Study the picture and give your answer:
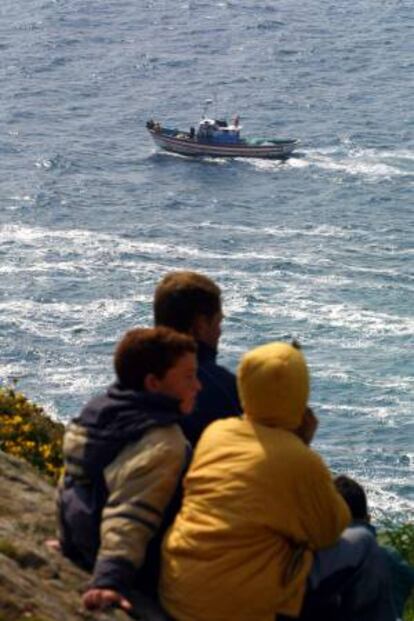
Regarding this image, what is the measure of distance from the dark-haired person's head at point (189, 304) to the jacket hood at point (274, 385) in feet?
3.35

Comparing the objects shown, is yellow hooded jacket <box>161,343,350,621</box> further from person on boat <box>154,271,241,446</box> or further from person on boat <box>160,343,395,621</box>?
person on boat <box>154,271,241,446</box>

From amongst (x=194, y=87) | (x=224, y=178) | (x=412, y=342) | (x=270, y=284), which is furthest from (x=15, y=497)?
(x=194, y=87)

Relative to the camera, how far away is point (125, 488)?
9297mm

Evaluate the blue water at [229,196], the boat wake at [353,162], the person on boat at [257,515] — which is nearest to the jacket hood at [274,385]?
the person on boat at [257,515]

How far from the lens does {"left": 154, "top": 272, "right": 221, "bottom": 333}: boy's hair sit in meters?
10.2

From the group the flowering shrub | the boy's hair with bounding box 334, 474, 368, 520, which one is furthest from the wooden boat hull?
the boy's hair with bounding box 334, 474, 368, 520

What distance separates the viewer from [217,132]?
99.5 metres

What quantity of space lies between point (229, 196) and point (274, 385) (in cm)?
8167

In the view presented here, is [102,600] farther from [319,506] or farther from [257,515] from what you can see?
[319,506]

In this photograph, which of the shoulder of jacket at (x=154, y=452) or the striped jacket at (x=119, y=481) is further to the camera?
the shoulder of jacket at (x=154, y=452)

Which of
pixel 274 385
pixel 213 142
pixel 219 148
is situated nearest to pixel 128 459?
pixel 274 385

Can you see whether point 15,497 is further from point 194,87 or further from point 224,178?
point 194,87

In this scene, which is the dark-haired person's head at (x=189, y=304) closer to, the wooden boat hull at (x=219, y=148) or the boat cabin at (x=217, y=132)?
the wooden boat hull at (x=219, y=148)

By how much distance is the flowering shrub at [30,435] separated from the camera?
15.0 meters
